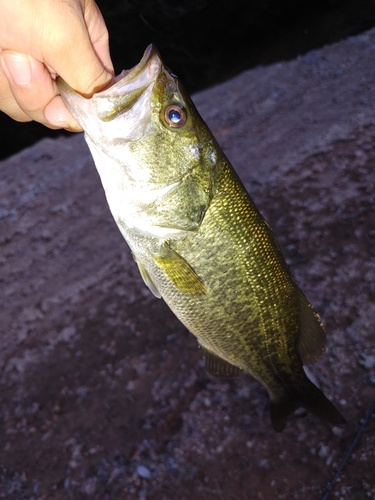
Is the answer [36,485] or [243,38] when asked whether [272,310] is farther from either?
[243,38]

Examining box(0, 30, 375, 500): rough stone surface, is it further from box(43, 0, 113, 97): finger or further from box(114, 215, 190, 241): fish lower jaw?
box(43, 0, 113, 97): finger

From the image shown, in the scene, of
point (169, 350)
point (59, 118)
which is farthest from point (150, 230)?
point (169, 350)

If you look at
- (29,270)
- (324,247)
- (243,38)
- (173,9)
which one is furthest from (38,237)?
(173,9)

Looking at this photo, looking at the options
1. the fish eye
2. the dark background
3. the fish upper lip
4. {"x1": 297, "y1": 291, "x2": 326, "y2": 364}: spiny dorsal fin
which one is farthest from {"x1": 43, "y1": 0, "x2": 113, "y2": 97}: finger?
the dark background

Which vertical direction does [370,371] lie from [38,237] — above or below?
below

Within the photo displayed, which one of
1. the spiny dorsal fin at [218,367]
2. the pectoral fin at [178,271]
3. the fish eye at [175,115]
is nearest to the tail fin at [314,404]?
the spiny dorsal fin at [218,367]

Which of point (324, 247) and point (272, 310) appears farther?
point (324, 247)

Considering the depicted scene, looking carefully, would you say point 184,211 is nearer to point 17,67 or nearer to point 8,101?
point 17,67
